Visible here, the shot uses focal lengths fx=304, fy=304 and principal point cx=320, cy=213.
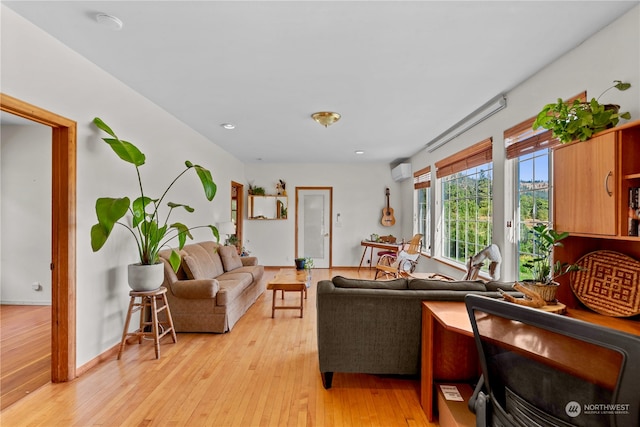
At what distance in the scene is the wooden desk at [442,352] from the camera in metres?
1.95

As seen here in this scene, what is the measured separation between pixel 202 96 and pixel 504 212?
3.36 meters

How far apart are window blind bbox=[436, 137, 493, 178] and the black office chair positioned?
9.43 feet

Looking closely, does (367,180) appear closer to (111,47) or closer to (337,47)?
(337,47)

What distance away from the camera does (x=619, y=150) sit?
4.90 feet

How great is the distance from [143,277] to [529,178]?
145 inches

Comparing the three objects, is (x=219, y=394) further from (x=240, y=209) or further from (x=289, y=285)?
(x=240, y=209)

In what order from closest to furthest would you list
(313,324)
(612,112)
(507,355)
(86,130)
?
(507,355) < (612,112) < (86,130) < (313,324)

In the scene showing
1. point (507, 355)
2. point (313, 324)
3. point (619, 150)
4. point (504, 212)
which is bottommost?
point (313, 324)

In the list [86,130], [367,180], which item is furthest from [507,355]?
[367,180]

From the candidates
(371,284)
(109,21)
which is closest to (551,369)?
(371,284)

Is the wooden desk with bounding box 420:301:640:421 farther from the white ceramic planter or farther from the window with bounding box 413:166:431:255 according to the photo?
the window with bounding box 413:166:431:255

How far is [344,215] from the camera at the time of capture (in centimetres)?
729

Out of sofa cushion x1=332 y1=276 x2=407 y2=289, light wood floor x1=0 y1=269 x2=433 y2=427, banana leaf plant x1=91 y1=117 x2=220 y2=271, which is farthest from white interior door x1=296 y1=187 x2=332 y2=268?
sofa cushion x1=332 y1=276 x2=407 y2=289

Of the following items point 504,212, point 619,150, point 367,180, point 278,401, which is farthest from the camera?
point 367,180
